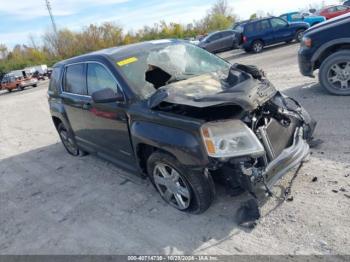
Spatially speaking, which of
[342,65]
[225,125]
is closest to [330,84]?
[342,65]

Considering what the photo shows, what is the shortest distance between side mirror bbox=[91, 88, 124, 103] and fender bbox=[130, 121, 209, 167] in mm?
425

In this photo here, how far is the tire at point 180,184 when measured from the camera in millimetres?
3236

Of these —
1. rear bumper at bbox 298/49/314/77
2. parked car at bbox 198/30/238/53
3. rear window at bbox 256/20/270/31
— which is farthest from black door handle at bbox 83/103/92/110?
parked car at bbox 198/30/238/53

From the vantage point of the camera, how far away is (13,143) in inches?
332

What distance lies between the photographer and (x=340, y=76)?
625cm

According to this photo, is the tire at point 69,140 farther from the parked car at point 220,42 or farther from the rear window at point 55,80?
the parked car at point 220,42

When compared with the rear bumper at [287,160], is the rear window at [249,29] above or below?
above

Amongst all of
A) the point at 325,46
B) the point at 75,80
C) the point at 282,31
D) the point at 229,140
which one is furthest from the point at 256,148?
the point at 282,31

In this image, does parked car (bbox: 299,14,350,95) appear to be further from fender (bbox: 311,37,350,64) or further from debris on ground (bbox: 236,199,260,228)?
debris on ground (bbox: 236,199,260,228)

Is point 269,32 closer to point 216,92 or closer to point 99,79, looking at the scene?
point 99,79

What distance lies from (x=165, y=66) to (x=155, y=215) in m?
1.86

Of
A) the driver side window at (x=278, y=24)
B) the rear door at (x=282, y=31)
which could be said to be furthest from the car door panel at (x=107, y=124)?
the driver side window at (x=278, y=24)

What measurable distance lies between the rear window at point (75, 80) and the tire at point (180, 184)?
186 centimetres

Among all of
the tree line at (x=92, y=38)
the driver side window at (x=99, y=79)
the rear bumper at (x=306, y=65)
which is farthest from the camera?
the tree line at (x=92, y=38)
